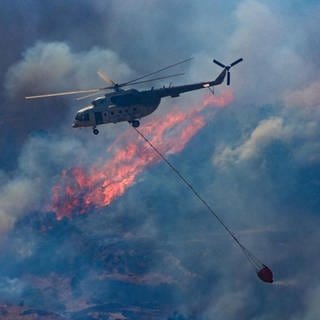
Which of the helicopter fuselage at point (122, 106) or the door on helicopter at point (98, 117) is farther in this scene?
the door on helicopter at point (98, 117)

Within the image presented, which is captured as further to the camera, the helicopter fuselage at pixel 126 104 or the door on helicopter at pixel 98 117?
the door on helicopter at pixel 98 117

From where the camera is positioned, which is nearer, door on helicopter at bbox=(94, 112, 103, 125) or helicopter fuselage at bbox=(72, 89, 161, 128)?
helicopter fuselage at bbox=(72, 89, 161, 128)

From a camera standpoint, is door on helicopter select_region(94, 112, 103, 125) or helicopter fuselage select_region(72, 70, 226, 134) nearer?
helicopter fuselage select_region(72, 70, 226, 134)

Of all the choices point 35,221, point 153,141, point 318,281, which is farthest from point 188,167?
point 318,281

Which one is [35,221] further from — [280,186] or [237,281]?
[280,186]

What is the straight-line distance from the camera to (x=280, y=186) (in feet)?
371

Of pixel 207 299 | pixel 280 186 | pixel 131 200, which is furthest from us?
pixel 280 186

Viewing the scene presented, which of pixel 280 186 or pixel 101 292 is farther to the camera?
pixel 280 186

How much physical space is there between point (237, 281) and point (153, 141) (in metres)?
29.1

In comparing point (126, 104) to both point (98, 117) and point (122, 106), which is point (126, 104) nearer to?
point (122, 106)

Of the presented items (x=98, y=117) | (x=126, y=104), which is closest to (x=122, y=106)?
(x=126, y=104)

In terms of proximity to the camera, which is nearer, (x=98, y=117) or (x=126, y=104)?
(x=126, y=104)

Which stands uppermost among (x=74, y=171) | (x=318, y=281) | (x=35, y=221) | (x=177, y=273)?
(x=74, y=171)

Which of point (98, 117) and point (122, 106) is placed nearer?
point (122, 106)
